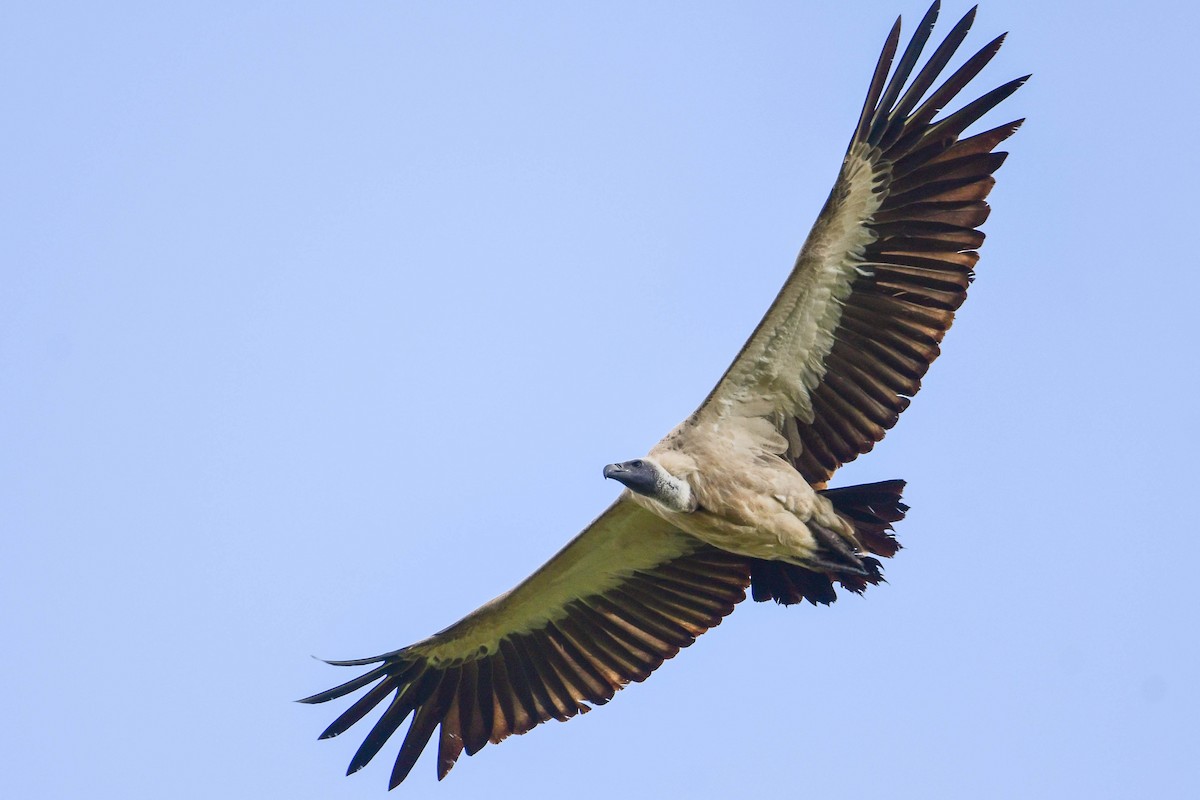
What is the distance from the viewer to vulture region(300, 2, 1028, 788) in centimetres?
1299

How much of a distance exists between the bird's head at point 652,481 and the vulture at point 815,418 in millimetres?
13

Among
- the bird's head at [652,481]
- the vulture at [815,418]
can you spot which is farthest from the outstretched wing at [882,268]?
the bird's head at [652,481]

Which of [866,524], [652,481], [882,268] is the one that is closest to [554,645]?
[652,481]

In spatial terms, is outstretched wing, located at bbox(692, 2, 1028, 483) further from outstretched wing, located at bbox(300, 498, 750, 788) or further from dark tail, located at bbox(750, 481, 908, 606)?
outstretched wing, located at bbox(300, 498, 750, 788)

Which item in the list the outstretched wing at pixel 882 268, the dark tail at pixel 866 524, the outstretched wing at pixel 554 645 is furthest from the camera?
the outstretched wing at pixel 554 645

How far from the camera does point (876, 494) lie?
43.6 feet

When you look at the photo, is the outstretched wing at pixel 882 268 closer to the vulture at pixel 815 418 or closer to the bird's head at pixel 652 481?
the vulture at pixel 815 418

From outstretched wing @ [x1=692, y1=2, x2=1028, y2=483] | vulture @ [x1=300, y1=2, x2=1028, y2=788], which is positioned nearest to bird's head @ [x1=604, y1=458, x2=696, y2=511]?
vulture @ [x1=300, y1=2, x2=1028, y2=788]

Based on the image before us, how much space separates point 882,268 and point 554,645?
13.5 ft

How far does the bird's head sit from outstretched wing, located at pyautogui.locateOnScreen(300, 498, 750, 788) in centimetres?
107

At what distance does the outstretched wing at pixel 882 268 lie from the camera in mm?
12922

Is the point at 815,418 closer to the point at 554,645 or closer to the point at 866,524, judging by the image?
the point at 866,524

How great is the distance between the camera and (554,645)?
1481 centimetres

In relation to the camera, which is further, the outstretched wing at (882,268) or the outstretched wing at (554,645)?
the outstretched wing at (554,645)
